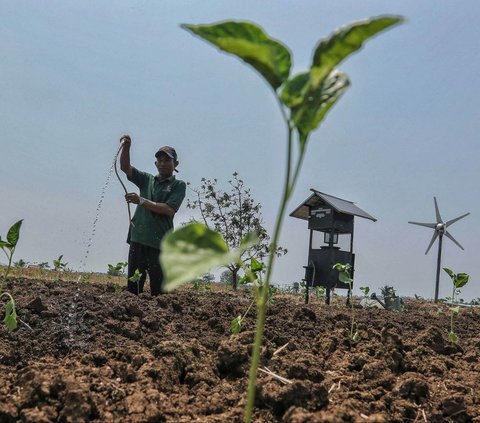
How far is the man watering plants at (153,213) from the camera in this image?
542 centimetres

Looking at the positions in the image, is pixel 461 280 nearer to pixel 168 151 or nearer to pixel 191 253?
pixel 168 151

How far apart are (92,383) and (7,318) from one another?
0.90 m

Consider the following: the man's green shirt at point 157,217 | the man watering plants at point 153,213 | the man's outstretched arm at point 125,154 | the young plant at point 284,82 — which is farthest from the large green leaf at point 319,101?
the man's outstretched arm at point 125,154

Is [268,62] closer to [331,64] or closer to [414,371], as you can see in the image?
[331,64]

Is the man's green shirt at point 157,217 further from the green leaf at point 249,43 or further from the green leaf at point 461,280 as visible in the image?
the green leaf at point 249,43

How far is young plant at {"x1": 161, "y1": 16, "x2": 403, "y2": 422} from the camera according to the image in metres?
0.93

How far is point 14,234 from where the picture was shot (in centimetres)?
276

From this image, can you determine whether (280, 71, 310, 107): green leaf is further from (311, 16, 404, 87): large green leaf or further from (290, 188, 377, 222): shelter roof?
(290, 188, 377, 222): shelter roof

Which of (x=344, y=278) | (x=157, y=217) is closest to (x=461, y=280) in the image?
(x=344, y=278)

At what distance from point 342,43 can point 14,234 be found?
2.30 meters

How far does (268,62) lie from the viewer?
0.98 metres

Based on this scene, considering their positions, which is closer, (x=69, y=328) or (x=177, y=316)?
(x=69, y=328)

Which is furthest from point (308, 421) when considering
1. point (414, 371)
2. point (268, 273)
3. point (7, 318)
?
point (7, 318)

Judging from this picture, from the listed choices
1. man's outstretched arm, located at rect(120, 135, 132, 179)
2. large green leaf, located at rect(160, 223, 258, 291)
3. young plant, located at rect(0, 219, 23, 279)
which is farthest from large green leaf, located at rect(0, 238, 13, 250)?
man's outstretched arm, located at rect(120, 135, 132, 179)
